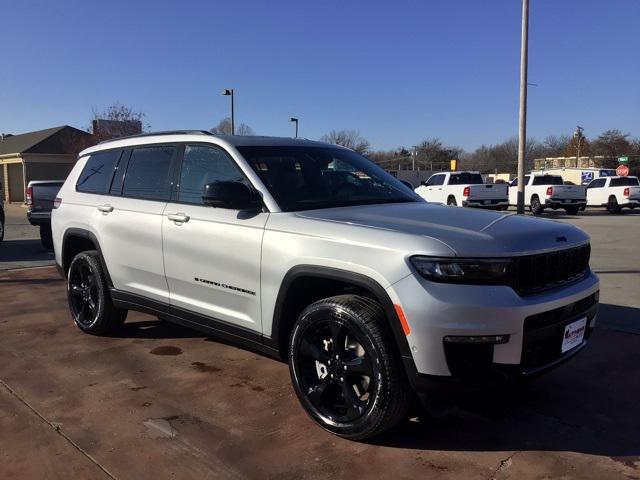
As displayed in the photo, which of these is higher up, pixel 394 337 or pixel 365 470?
pixel 394 337

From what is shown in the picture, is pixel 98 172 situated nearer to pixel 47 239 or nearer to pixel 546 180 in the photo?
pixel 47 239

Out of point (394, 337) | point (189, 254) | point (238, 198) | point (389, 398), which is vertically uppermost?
point (238, 198)

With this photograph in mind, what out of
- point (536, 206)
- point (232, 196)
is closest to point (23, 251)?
point (232, 196)

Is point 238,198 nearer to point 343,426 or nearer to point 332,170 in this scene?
point 332,170

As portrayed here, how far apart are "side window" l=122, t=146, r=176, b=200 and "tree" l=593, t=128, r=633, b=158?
82.0 meters

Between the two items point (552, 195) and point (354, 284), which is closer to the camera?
point (354, 284)

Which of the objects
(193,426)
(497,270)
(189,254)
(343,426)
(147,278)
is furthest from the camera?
(147,278)

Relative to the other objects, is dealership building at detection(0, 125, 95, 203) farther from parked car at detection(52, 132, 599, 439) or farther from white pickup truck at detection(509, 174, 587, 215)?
parked car at detection(52, 132, 599, 439)

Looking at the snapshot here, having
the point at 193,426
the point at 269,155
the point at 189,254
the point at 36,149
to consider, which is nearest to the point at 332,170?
the point at 269,155

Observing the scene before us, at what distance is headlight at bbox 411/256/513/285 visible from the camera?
3084 millimetres

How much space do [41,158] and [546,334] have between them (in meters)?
39.5

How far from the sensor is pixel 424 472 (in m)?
3.15

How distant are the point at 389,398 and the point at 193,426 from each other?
1.34 meters

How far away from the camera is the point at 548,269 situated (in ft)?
11.3
